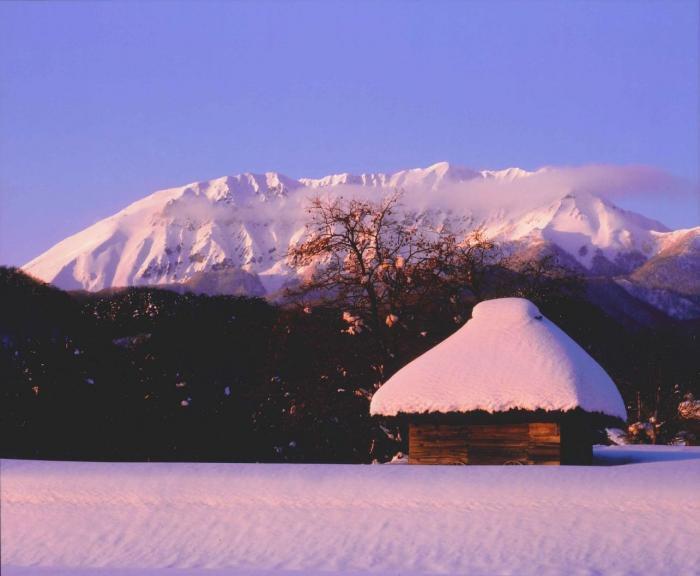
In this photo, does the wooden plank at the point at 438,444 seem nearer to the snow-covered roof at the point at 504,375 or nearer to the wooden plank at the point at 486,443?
the wooden plank at the point at 486,443

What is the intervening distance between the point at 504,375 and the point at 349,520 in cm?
696

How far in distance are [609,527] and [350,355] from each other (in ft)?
46.9

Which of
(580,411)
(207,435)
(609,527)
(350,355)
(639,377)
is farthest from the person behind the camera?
(639,377)

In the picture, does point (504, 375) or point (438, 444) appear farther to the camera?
point (438, 444)

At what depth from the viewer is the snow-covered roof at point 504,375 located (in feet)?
71.7

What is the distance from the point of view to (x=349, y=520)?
16.6 metres

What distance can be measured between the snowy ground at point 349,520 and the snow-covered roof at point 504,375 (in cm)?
296

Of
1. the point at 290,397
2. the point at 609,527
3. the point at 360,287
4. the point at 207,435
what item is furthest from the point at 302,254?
the point at 609,527

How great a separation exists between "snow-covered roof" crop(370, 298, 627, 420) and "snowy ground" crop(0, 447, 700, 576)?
2.96m

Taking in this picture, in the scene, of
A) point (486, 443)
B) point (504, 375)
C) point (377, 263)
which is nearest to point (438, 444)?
point (486, 443)

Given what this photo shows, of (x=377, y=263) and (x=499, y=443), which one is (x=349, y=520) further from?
(x=377, y=263)

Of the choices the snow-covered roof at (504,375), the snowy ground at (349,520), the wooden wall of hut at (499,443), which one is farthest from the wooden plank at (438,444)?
the snowy ground at (349,520)

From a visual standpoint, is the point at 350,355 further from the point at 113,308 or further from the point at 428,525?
the point at 113,308

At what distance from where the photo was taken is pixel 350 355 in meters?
29.5
